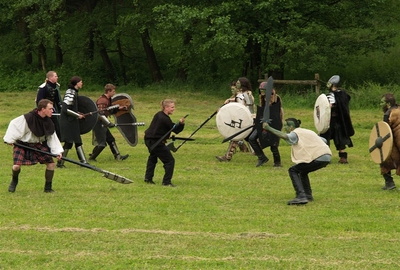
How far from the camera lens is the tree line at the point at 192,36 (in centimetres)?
2962

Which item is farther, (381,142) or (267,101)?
(381,142)

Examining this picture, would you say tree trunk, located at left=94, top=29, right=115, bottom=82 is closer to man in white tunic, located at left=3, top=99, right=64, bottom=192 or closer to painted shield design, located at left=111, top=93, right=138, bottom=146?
painted shield design, located at left=111, top=93, right=138, bottom=146

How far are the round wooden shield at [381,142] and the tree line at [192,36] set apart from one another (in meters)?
17.1

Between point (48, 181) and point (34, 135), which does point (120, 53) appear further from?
point (34, 135)

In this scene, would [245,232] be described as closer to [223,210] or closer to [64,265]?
[223,210]

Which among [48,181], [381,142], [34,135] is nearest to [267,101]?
[381,142]

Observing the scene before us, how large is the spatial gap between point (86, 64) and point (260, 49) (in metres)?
8.72

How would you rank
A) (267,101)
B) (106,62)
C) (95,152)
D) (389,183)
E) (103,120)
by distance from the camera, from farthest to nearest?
(106,62)
(95,152)
(103,120)
(389,183)
(267,101)

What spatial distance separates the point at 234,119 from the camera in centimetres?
1536

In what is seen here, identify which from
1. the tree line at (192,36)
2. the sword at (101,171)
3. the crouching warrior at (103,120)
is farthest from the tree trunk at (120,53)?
the sword at (101,171)

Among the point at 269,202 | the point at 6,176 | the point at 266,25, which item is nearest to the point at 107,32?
the point at 266,25

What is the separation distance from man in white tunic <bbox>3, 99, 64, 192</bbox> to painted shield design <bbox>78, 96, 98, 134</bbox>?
3.68 metres

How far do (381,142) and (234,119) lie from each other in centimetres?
412

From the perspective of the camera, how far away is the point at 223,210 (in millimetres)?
10555
